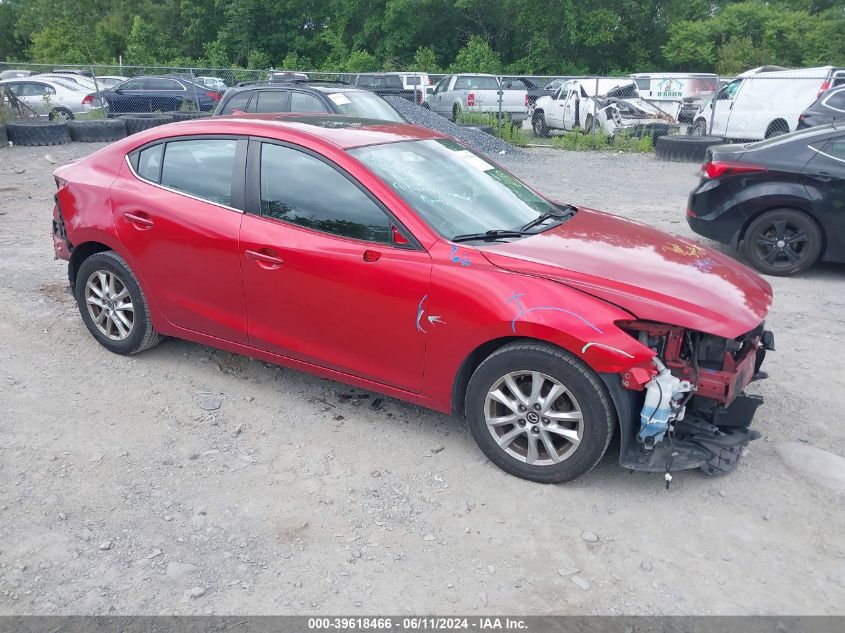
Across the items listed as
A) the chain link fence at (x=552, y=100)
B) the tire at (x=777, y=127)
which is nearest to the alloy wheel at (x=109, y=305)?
the chain link fence at (x=552, y=100)

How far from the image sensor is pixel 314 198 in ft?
13.5

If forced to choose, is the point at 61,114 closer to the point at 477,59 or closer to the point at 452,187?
the point at 452,187

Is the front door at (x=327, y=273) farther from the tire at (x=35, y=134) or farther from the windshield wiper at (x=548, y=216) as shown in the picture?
the tire at (x=35, y=134)

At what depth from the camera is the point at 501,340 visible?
362 centimetres

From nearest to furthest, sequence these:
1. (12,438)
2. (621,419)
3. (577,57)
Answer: (621,419) → (12,438) → (577,57)

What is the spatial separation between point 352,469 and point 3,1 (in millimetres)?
68679

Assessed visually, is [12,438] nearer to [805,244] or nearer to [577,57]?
[805,244]

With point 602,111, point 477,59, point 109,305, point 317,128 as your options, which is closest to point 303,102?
point 109,305

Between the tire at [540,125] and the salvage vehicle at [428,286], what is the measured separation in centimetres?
1669

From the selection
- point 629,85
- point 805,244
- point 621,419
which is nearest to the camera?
point 621,419

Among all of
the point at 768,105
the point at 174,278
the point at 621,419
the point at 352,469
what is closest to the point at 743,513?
the point at 621,419

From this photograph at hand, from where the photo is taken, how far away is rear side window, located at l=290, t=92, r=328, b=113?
10.8m

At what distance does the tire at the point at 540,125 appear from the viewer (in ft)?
68.3

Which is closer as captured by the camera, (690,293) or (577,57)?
(690,293)
